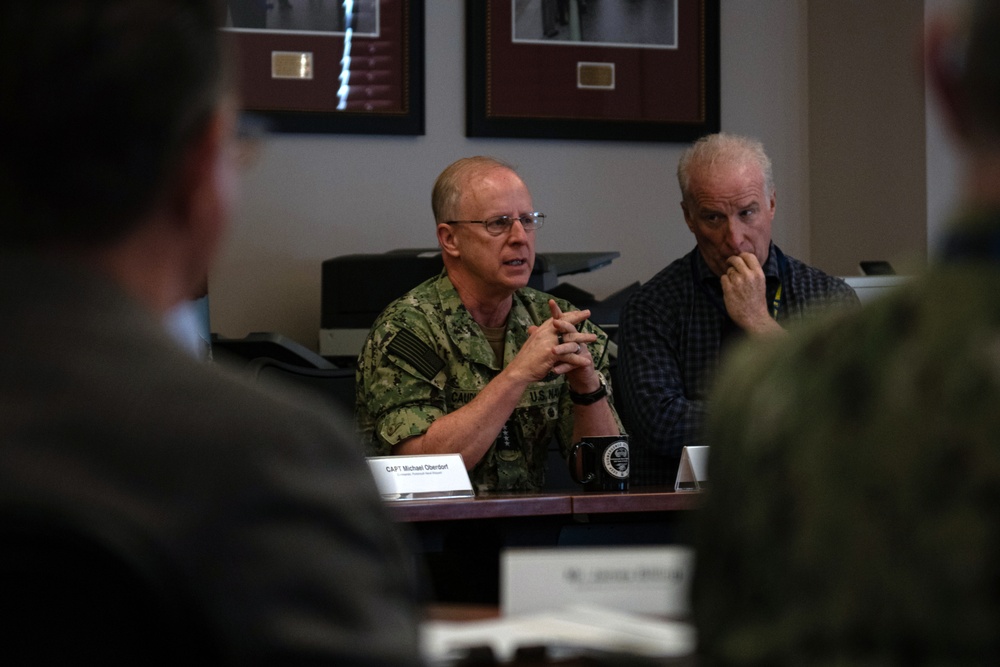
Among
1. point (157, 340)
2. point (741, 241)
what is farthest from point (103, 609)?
point (741, 241)

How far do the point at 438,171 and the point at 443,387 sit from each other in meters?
1.64

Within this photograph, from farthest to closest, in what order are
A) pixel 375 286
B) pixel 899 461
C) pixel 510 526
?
1. pixel 375 286
2. pixel 510 526
3. pixel 899 461

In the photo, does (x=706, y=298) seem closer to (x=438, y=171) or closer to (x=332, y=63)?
(x=438, y=171)

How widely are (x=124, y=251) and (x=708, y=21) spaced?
4058mm

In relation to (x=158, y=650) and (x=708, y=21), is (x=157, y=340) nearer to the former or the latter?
(x=158, y=650)

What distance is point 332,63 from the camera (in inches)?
163

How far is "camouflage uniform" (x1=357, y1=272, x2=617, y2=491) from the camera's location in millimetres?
2668

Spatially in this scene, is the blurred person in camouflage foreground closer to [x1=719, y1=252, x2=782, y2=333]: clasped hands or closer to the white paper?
the white paper

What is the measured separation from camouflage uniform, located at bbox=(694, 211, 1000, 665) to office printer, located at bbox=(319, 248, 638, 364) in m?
2.96

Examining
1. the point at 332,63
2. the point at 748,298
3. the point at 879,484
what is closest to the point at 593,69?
the point at 332,63

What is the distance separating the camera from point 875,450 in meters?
0.56

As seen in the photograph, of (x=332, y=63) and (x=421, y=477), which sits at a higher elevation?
(x=332, y=63)

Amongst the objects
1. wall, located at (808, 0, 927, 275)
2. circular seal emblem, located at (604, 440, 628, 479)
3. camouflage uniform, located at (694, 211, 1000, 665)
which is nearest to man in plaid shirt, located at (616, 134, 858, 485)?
circular seal emblem, located at (604, 440, 628, 479)

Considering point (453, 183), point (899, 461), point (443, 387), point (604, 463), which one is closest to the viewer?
point (899, 461)
